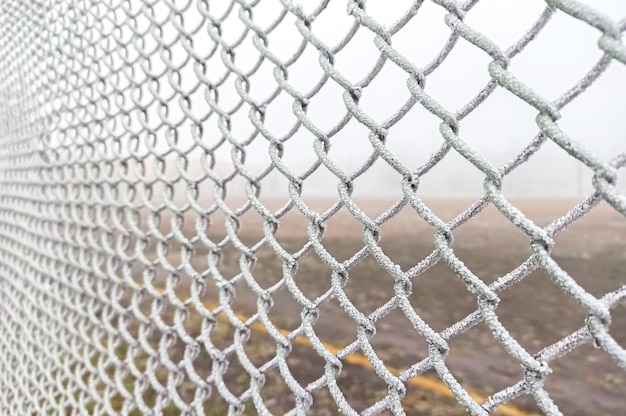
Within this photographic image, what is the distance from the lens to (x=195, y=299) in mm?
1578

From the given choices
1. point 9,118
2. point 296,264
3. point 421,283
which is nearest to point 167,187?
point 296,264

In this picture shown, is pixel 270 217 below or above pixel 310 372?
above

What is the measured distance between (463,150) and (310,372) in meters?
3.80

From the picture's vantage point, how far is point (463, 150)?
2.77 feet

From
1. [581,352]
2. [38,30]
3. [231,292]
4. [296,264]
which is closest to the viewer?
[296,264]

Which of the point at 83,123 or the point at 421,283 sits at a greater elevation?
the point at 421,283

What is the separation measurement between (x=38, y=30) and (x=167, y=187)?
3.99 ft

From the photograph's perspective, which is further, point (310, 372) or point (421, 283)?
point (421, 283)

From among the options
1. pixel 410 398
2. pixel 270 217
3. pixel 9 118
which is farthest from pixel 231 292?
pixel 410 398

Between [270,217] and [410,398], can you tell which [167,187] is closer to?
[270,217]

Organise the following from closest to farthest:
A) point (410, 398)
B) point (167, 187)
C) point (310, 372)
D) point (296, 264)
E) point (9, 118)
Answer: point (296, 264) < point (167, 187) < point (9, 118) < point (410, 398) < point (310, 372)

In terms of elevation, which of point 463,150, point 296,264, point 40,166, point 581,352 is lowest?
point 40,166

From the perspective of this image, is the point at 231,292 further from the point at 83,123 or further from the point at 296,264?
the point at 83,123

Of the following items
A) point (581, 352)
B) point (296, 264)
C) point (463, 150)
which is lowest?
point (296, 264)
